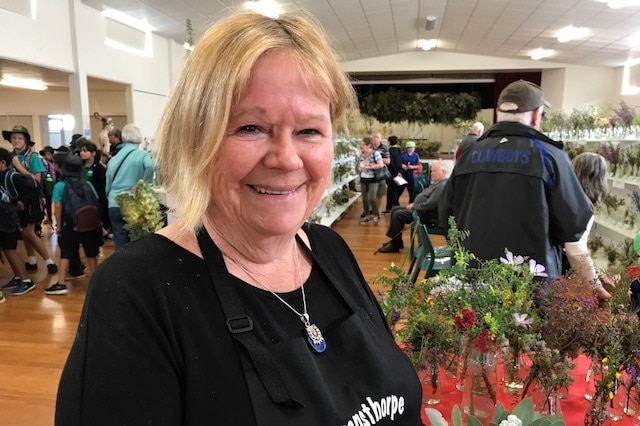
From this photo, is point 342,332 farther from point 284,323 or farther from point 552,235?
point 552,235

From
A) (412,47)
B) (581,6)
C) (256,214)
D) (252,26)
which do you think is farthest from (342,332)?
(412,47)

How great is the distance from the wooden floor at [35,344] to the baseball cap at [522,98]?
3003 mm

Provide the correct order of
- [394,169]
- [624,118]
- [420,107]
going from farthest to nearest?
[420,107]
[394,169]
[624,118]

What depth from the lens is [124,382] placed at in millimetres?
677

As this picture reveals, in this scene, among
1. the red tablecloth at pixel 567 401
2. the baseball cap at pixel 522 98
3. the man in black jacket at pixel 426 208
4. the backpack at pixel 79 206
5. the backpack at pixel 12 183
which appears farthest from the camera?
the backpack at pixel 12 183

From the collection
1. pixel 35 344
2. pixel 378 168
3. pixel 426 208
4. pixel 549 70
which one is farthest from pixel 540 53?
pixel 35 344

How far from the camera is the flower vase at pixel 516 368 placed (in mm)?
1419

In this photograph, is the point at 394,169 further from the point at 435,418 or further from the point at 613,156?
the point at 435,418

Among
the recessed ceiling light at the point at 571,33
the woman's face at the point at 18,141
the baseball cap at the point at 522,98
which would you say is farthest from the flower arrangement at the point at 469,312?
the recessed ceiling light at the point at 571,33

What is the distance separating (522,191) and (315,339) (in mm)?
1821

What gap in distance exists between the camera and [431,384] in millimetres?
1565

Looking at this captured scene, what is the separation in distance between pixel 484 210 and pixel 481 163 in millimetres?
251

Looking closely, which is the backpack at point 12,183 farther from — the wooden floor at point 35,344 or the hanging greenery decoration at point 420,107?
the hanging greenery decoration at point 420,107

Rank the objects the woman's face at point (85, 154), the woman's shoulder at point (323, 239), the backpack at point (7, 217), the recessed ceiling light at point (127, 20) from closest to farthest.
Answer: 1. the woman's shoulder at point (323, 239)
2. the backpack at point (7, 217)
3. the woman's face at point (85, 154)
4. the recessed ceiling light at point (127, 20)
